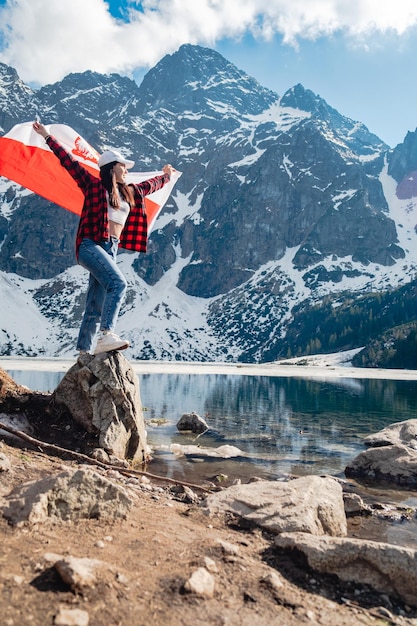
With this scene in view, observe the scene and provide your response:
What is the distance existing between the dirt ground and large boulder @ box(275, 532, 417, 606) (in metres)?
0.12

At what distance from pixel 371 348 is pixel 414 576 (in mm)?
163264

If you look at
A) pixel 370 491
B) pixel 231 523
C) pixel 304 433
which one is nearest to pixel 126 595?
pixel 231 523

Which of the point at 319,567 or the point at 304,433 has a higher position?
the point at 319,567

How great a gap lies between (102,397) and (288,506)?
18.5 ft

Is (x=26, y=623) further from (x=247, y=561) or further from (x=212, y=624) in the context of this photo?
(x=247, y=561)

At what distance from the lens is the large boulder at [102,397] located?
1030 centimetres

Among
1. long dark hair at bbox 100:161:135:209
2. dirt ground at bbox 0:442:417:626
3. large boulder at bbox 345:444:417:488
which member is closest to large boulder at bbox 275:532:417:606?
dirt ground at bbox 0:442:417:626

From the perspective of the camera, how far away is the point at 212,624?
10.4 feet

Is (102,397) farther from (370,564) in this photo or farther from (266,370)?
(266,370)

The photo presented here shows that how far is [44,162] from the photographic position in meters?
12.0

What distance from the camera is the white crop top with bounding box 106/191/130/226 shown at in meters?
8.53

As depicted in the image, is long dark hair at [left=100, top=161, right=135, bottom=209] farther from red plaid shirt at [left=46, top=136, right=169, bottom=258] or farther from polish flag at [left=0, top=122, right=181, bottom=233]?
polish flag at [left=0, top=122, right=181, bottom=233]

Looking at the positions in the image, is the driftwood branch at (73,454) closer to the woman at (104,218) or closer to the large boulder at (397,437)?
the woman at (104,218)

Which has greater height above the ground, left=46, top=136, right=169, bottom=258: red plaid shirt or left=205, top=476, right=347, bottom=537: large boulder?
left=46, top=136, right=169, bottom=258: red plaid shirt
